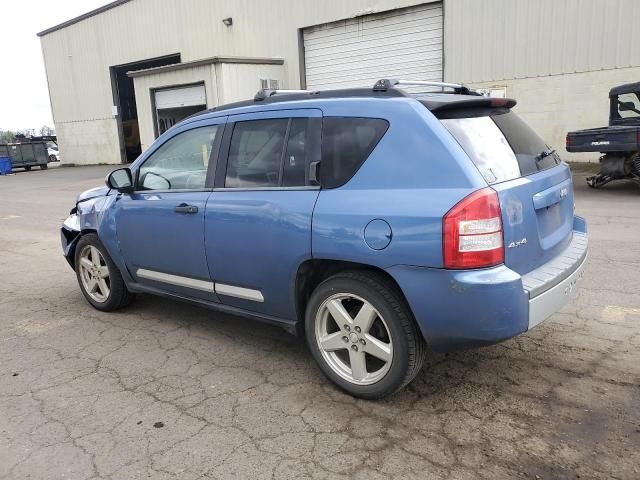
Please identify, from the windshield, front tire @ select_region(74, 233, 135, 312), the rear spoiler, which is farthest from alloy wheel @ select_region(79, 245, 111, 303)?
the windshield

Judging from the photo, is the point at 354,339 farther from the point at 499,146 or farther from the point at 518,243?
the point at 499,146

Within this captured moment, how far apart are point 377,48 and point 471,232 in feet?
53.8

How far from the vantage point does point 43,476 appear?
2.71 m

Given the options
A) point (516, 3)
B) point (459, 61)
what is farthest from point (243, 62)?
point (516, 3)

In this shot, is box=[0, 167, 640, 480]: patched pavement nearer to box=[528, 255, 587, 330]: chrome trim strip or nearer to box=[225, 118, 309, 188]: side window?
box=[528, 255, 587, 330]: chrome trim strip

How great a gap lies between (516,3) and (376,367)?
46.9ft

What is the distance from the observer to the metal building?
14344 mm

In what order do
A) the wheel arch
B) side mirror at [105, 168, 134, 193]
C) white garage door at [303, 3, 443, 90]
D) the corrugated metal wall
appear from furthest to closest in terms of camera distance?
1. white garage door at [303, 3, 443, 90]
2. the corrugated metal wall
3. side mirror at [105, 168, 134, 193]
4. the wheel arch

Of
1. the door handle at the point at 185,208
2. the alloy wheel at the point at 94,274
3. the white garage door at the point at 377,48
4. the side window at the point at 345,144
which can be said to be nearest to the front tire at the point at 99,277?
the alloy wheel at the point at 94,274

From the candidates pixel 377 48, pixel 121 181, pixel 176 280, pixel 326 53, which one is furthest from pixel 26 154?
pixel 176 280

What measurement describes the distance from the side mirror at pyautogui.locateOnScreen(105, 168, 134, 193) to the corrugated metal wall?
529 inches

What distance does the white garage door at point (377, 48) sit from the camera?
664 inches

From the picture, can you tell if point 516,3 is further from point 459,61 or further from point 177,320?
point 177,320

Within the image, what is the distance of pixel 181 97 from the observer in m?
20.5
